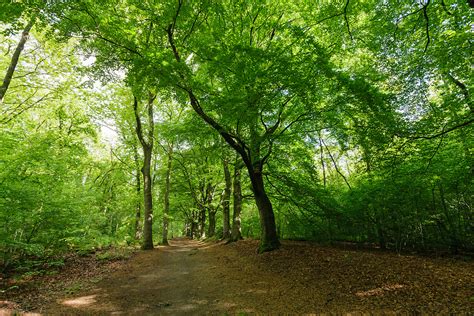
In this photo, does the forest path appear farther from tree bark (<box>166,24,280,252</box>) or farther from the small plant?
tree bark (<box>166,24,280,252</box>)

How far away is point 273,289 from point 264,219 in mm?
4136

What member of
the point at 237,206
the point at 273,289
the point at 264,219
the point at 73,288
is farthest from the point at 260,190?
the point at 73,288

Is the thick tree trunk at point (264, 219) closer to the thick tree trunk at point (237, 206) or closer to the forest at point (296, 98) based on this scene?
the forest at point (296, 98)

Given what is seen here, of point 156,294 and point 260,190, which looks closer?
point 156,294

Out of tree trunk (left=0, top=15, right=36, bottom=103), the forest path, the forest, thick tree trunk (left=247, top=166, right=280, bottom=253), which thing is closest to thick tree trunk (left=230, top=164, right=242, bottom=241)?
the forest

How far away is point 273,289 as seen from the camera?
21.7 ft

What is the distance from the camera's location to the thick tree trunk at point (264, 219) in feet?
34.2

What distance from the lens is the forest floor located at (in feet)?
16.9

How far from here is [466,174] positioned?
8.16 m

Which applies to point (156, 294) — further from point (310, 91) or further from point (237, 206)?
point (237, 206)

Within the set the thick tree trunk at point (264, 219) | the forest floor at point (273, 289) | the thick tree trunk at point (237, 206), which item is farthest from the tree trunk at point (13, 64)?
the thick tree trunk at point (237, 206)

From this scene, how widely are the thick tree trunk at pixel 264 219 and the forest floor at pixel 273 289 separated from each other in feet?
2.38

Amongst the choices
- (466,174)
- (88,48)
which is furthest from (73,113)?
(466,174)

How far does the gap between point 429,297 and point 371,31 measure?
28.2ft
